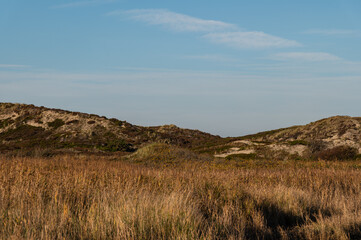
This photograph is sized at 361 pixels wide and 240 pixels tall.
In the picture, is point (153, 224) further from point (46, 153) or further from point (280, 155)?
point (280, 155)

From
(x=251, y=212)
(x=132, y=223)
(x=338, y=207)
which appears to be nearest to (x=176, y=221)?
(x=132, y=223)

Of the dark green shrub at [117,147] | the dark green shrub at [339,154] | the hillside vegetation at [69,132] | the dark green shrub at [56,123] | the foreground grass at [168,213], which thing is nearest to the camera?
the foreground grass at [168,213]

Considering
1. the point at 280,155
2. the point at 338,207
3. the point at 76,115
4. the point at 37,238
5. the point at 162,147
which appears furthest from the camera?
the point at 76,115

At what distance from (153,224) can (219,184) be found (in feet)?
13.7

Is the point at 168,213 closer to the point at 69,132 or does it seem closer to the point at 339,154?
the point at 339,154

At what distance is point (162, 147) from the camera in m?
29.4

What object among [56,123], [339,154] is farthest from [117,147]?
[339,154]

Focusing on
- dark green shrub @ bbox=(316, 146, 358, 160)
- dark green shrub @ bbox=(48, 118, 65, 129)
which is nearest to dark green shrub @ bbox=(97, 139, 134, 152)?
dark green shrub @ bbox=(48, 118, 65, 129)

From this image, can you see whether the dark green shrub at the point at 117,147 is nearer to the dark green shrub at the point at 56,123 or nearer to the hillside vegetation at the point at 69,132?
the hillside vegetation at the point at 69,132

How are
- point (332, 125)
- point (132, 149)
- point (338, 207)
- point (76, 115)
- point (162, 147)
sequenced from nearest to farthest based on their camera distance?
1. point (338, 207)
2. point (162, 147)
3. point (132, 149)
4. point (332, 125)
5. point (76, 115)

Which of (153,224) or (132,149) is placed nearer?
(153,224)

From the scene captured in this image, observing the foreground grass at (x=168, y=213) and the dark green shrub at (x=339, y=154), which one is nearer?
the foreground grass at (x=168, y=213)

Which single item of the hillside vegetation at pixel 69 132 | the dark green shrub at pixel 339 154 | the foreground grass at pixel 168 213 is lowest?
the foreground grass at pixel 168 213

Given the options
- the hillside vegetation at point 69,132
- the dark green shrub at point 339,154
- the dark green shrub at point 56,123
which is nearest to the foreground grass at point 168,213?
the dark green shrub at point 339,154
